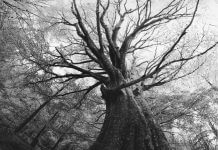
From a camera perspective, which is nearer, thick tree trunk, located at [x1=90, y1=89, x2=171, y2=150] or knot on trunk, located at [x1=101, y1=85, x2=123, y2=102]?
thick tree trunk, located at [x1=90, y1=89, x2=171, y2=150]

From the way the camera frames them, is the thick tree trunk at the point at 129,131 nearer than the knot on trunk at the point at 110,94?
Yes

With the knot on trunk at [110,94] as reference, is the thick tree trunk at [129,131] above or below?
below

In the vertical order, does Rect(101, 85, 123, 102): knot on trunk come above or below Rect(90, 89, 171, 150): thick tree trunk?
above

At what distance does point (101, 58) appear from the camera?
13.4 ft

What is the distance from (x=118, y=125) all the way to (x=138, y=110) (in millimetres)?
469

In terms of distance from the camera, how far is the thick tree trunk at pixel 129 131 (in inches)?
98.9

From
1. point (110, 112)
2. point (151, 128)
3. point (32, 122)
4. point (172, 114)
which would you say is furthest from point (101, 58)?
point (32, 122)

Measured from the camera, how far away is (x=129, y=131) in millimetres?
2693

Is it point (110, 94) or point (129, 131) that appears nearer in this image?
point (129, 131)

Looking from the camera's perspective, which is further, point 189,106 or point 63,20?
point 63,20

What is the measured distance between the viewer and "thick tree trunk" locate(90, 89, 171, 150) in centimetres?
251

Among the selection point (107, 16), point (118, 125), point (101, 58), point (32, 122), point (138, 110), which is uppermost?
point (107, 16)

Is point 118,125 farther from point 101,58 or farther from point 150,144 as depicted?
point 101,58

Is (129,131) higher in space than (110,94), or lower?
lower
